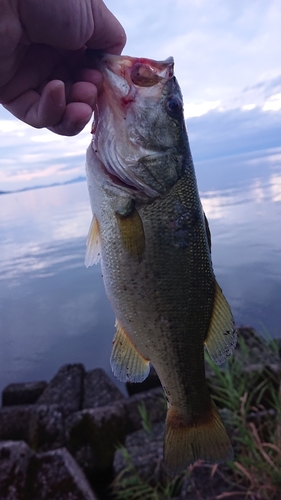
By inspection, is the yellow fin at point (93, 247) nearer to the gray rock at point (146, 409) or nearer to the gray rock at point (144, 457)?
the gray rock at point (144, 457)

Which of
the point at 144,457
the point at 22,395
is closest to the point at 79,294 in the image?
the point at 22,395

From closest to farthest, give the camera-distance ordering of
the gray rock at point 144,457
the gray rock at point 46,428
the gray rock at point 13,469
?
the gray rock at point 13,469, the gray rock at point 144,457, the gray rock at point 46,428

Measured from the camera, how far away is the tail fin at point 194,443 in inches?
82.7

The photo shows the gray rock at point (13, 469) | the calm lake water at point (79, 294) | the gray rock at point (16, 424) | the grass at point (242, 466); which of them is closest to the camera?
the grass at point (242, 466)

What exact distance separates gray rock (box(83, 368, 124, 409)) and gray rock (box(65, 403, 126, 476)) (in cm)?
68

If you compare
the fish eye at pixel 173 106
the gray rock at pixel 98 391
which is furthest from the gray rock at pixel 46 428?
the fish eye at pixel 173 106

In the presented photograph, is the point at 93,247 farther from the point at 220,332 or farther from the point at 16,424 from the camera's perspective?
the point at 16,424

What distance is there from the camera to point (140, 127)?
2154mm

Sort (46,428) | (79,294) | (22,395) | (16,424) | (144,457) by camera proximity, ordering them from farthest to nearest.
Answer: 1. (79,294)
2. (22,395)
3. (16,424)
4. (46,428)
5. (144,457)

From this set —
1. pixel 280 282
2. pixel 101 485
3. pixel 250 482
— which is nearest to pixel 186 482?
pixel 250 482

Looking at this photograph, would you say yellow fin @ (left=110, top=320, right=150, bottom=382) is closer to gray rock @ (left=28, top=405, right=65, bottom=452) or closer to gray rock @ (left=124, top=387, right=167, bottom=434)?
gray rock @ (left=124, top=387, right=167, bottom=434)

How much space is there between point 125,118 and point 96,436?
13.6 ft

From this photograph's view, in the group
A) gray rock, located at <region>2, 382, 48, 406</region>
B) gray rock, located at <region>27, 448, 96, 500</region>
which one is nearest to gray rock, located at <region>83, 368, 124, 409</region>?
gray rock, located at <region>2, 382, 48, 406</region>

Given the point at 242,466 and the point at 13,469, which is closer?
the point at 242,466
